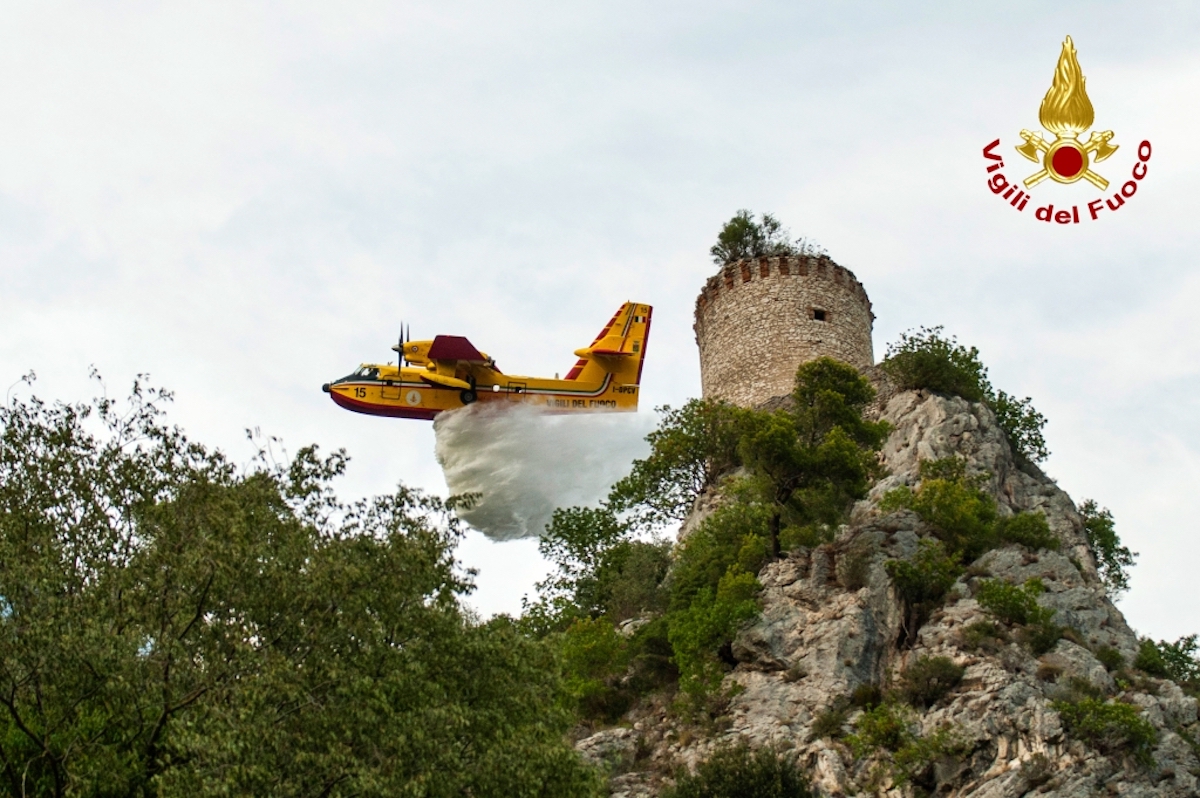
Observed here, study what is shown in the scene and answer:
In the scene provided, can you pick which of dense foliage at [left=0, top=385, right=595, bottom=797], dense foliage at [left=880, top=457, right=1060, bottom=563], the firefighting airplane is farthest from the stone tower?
dense foliage at [left=0, top=385, right=595, bottom=797]

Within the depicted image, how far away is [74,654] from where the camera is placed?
16062mm

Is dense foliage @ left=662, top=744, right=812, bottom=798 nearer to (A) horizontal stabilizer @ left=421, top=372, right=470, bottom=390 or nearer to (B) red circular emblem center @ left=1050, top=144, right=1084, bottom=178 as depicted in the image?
(A) horizontal stabilizer @ left=421, top=372, right=470, bottom=390

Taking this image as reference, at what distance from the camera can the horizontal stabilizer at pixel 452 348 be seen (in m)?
33.2

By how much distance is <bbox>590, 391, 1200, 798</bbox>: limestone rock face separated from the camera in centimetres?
2352

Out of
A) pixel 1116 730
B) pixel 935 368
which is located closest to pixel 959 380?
pixel 935 368

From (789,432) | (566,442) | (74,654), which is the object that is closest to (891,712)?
(789,432)

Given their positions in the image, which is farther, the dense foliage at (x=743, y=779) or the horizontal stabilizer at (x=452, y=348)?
the horizontal stabilizer at (x=452, y=348)

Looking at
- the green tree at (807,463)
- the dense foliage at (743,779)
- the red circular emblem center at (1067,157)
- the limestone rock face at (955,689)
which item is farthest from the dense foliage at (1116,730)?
the red circular emblem center at (1067,157)

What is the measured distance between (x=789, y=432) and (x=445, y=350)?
837cm

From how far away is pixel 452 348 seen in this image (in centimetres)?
3325

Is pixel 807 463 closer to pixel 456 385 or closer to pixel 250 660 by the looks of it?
pixel 456 385

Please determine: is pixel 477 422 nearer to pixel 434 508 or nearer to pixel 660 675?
pixel 660 675

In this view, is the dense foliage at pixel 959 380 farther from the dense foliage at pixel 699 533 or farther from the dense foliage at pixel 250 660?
the dense foliage at pixel 250 660

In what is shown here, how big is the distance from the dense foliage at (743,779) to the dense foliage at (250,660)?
4.70 m
